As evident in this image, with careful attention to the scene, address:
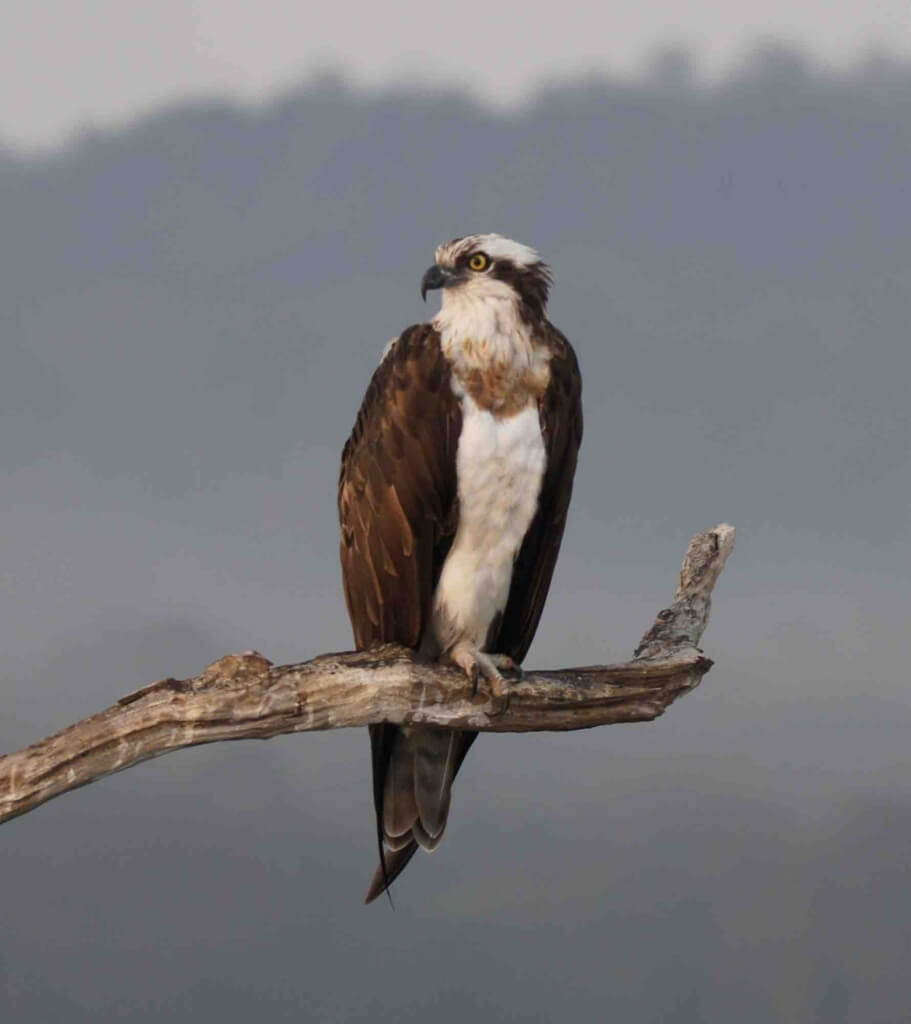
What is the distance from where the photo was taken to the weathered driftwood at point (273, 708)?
6.90 m

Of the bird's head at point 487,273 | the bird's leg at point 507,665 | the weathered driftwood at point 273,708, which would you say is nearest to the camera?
the weathered driftwood at point 273,708

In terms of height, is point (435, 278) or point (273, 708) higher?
point (435, 278)

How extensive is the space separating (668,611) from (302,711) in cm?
205

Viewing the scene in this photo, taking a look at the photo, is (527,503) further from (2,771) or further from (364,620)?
(2,771)

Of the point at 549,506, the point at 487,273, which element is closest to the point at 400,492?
the point at 549,506

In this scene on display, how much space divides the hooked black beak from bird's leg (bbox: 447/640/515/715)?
63.4 inches

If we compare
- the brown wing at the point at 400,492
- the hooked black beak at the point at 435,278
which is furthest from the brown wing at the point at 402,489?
the hooked black beak at the point at 435,278

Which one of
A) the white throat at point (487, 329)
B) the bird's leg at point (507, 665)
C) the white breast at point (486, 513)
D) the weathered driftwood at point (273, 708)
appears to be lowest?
the weathered driftwood at point (273, 708)

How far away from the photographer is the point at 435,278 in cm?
713

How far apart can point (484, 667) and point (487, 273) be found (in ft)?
5.79

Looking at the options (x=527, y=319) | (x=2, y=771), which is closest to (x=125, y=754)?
(x=2, y=771)

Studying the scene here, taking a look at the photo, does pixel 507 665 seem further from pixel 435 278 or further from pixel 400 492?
pixel 435 278

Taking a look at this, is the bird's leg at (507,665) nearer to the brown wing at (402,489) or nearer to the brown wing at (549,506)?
the brown wing at (549,506)

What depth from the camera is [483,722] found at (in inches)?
283
